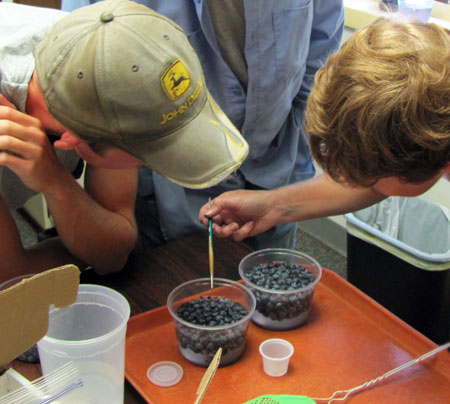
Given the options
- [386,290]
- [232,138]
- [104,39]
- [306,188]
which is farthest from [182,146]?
[386,290]

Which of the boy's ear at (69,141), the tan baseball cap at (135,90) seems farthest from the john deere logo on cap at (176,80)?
the boy's ear at (69,141)

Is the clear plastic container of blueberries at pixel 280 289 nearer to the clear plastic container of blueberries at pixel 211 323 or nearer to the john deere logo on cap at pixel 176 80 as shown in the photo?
the clear plastic container of blueberries at pixel 211 323

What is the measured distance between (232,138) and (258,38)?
0.49 meters

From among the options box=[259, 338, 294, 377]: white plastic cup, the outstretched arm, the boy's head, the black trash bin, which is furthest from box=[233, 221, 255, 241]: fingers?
the black trash bin

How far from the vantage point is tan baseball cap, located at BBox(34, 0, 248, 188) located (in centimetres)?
88

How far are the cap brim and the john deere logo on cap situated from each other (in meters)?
0.07

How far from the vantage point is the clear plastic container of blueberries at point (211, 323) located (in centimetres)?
106

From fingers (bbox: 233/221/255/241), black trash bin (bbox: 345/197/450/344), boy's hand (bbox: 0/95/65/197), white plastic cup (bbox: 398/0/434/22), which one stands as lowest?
black trash bin (bbox: 345/197/450/344)

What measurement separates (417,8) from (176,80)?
67.6 inches

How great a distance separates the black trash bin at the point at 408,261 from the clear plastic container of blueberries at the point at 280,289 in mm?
658

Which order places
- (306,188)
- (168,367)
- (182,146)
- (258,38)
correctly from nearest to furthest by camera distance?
(182,146) < (168,367) < (258,38) < (306,188)

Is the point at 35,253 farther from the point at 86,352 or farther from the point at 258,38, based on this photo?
the point at 258,38

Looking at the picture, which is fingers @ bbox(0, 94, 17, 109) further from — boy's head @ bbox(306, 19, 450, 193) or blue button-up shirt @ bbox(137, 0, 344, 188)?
boy's head @ bbox(306, 19, 450, 193)

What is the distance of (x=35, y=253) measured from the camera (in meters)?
1.32
